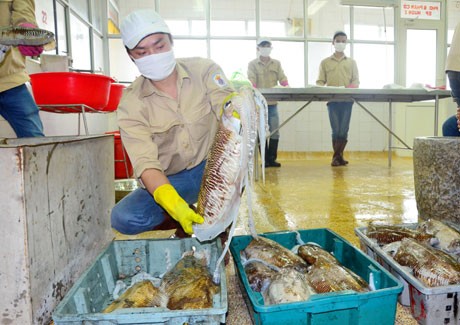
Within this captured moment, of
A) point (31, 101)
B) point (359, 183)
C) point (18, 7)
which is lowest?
point (359, 183)

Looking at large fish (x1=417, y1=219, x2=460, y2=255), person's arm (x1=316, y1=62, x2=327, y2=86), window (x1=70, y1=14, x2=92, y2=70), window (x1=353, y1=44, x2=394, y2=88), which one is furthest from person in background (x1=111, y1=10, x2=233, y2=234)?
window (x1=353, y1=44, x2=394, y2=88)

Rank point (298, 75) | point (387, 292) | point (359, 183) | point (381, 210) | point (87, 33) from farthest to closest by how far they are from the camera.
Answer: point (298, 75) → point (87, 33) → point (359, 183) → point (381, 210) → point (387, 292)

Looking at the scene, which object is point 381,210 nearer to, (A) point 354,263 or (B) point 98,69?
(A) point 354,263

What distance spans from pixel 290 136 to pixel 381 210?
385 cm

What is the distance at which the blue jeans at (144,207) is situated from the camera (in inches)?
54.1

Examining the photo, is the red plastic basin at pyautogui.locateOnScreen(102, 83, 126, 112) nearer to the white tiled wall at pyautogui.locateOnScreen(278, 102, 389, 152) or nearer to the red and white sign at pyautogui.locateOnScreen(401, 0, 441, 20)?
the white tiled wall at pyautogui.locateOnScreen(278, 102, 389, 152)

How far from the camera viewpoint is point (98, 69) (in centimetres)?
502

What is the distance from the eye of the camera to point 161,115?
1319mm

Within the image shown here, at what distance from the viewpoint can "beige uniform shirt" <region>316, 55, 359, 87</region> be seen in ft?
14.9

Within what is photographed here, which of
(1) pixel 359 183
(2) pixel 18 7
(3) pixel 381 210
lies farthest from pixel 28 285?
(1) pixel 359 183

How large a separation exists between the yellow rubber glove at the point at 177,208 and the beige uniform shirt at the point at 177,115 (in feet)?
0.58

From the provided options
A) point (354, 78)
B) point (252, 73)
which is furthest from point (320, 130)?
point (252, 73)

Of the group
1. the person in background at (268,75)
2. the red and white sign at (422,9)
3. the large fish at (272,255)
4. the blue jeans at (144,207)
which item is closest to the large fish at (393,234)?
the large fish at (272,255)

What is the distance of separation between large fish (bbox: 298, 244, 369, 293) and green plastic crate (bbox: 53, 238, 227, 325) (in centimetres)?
29
